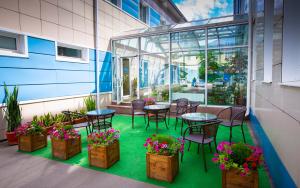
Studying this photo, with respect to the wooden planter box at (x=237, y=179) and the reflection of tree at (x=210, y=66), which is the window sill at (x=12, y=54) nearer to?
the wooden planter box at (x=237, y=179)

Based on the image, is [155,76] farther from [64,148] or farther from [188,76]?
[64,148]

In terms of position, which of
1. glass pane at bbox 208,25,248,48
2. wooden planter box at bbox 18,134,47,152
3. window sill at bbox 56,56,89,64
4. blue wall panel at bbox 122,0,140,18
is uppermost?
blue wall panel at bbox 122,0,140,18

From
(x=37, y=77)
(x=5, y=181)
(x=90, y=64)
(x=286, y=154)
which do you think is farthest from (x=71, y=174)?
(x=90, y=64)

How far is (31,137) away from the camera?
376 centimetres

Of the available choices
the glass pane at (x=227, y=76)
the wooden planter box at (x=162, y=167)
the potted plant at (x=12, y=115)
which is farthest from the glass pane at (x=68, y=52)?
the wooden planter box at (x=162, y=167)

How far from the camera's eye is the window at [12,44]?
14.9 ft

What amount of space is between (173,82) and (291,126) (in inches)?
224

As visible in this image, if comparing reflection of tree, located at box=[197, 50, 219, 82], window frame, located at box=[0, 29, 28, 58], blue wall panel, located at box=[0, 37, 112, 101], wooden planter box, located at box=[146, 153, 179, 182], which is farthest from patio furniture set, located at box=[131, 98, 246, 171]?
window frame, located at box=[0, 29, 28, 58]

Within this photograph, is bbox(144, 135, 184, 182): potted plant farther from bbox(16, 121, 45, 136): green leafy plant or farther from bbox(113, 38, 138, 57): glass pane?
bbox(113, 38, 138, 57): glass pane

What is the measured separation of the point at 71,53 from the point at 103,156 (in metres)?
4.96

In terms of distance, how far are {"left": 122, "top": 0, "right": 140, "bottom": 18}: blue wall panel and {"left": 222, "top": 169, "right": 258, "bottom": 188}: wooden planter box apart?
952 cm

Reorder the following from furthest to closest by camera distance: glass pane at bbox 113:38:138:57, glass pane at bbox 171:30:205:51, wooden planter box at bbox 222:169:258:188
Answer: glass pane at bbox 113:38:138:57 < glass pane at bbox 171:30:205:51 < wooden planter box at bbox 222:169:258:188

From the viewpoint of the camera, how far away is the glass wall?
6230 millimetres

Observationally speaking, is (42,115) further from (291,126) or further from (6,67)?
(291,126)
